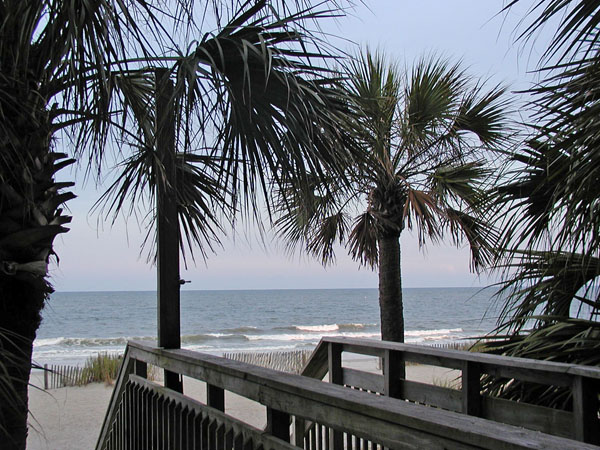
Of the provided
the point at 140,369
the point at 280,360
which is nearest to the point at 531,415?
the point at 140,369

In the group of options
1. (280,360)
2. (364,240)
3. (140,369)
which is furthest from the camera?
(280,360)

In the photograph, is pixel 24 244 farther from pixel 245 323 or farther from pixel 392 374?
pixel 245 323

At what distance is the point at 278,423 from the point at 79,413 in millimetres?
8373

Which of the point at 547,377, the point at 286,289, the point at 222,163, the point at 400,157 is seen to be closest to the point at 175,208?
the point at 222,163

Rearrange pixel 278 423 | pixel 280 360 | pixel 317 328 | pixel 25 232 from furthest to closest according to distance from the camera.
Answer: pixel 317 328 < pixel 280 360 < pixel 25 232 < pixel 278 423

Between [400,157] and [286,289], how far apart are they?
58.4 meters

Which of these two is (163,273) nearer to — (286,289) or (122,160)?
(122,160)

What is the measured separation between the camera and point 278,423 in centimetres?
182

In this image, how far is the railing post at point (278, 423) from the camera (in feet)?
5.98

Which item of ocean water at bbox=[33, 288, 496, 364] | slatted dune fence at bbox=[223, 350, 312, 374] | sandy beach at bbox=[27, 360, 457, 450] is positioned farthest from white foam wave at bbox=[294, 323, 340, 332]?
sandy beach at bbox=[27, 360, 457, 450]

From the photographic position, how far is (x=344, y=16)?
2.47 metres

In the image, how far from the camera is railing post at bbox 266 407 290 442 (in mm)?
1821

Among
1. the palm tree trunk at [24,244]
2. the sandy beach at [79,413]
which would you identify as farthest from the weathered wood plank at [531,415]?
the sandy beach at [79,413]

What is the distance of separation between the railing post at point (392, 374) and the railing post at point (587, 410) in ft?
3.35
